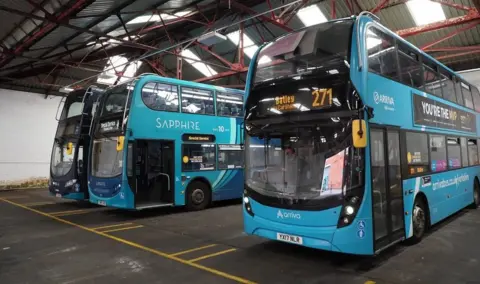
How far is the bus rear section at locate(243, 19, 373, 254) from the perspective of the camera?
4480mm

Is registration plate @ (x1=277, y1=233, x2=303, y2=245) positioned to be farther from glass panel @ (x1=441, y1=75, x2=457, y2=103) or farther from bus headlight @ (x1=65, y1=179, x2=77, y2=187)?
bus headlight @ (x1=65, y1=179, x2=77, y2=187)

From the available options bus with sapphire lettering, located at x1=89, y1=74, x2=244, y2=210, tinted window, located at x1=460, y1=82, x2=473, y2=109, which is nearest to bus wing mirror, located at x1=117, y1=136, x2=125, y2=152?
bus with sapphire lettering, located at x1=89, y1=74, x2=244, y2=210

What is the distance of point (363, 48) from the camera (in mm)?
4785

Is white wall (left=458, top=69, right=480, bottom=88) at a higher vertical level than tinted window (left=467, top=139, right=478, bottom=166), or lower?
higher

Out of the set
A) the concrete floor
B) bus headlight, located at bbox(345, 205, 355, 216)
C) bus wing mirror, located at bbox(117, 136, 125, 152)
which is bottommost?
the concrete floor

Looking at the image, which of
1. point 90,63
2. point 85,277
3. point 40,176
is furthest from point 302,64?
point 40,176

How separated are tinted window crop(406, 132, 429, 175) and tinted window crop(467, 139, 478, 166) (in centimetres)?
337

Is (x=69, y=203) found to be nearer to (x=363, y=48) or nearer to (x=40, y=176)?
(x=40, y=176)

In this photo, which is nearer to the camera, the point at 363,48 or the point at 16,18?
the point at 363,48

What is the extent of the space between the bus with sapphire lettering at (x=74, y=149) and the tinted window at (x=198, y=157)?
3197 millimetres

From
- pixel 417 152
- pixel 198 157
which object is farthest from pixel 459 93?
pixel 198 157

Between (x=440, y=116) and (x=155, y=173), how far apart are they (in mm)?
7178

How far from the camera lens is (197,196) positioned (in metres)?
9.96

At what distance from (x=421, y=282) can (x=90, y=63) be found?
1592 cm
